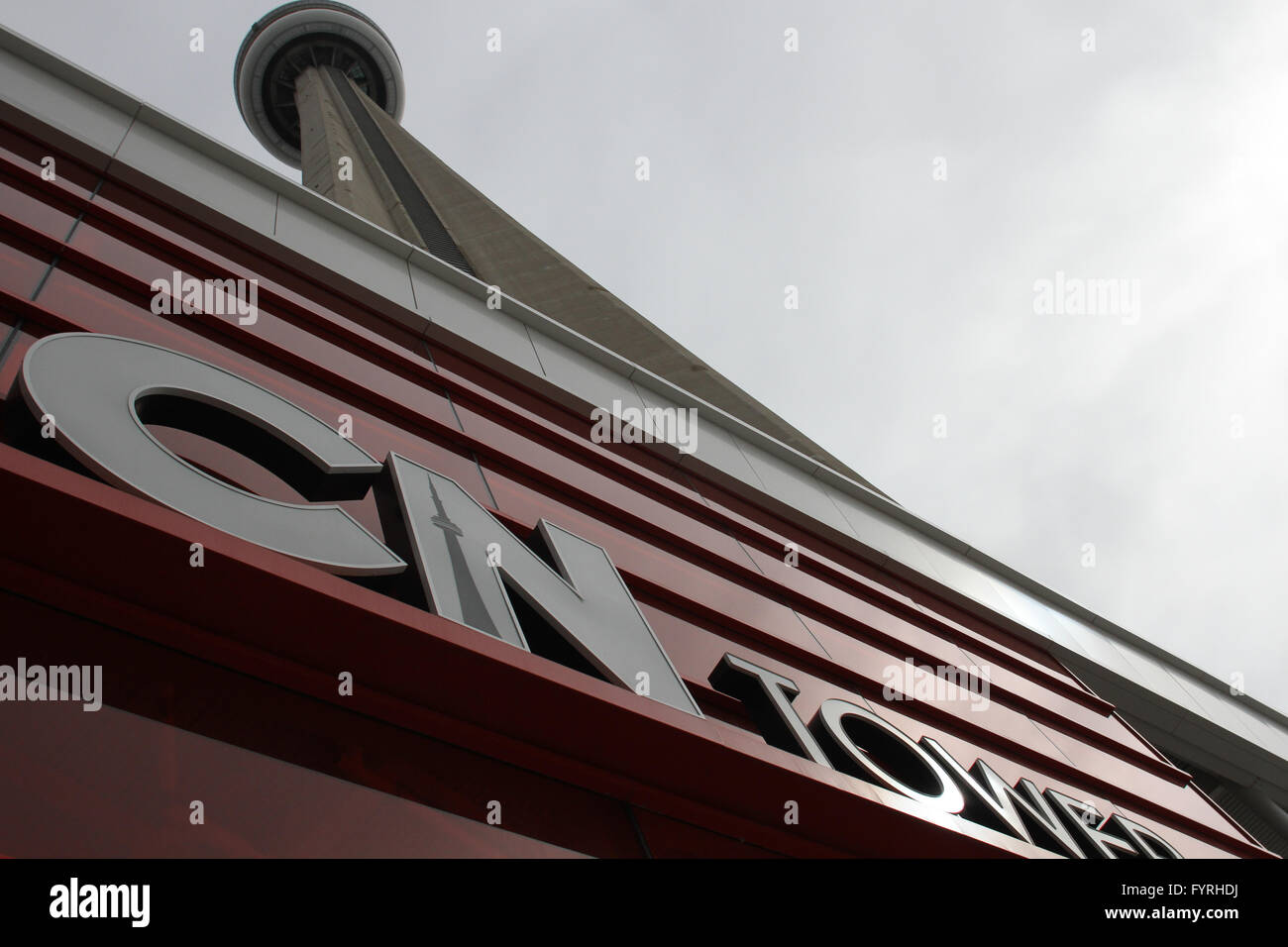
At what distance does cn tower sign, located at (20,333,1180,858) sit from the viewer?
3.89m

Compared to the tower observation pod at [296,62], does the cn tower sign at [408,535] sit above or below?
below

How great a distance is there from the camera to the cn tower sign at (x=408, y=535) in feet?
12.8

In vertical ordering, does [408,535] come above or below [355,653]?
above

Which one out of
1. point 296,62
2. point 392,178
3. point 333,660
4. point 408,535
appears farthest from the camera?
point 296,62

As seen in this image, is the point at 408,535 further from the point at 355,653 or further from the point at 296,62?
the point at 296,62

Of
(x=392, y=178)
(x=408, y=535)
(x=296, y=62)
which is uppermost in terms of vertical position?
(x=296, y=62)

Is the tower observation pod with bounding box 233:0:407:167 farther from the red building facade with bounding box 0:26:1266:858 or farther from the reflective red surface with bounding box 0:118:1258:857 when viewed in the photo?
the reflective red surface with bounding box 0:118:1258:857

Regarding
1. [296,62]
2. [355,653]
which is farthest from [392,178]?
[355,653]

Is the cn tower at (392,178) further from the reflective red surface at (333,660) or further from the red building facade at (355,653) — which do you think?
the reflective red surface at (333,660)

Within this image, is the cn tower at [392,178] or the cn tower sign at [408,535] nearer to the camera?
the cn tower sign at [408,535]

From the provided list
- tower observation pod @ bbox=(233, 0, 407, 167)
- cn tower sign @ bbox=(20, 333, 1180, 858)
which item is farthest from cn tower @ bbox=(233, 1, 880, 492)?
cn tower sign @ bbox=(20, 333, 1180, 858)

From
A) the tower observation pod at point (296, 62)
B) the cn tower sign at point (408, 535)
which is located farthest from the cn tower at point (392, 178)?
the cn tower sign at point (408, 535)

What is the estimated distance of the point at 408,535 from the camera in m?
4.53

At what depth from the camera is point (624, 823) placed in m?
4.11
